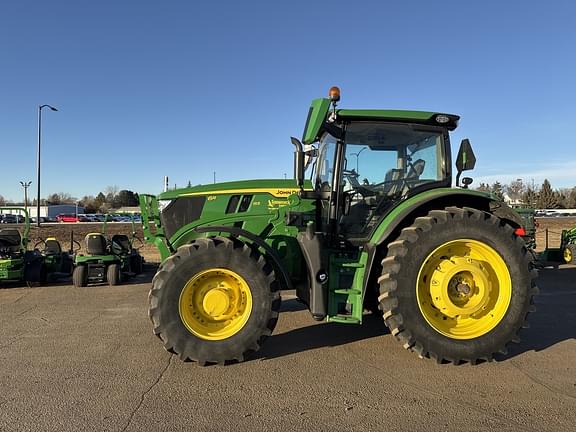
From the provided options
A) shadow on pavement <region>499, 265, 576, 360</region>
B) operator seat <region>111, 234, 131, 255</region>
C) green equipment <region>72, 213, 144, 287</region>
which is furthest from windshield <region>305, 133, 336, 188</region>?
operator seat <region>111, 234, 131, 255</region>

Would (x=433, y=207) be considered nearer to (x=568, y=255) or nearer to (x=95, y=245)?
(x=95, y=245)

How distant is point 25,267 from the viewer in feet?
30.3

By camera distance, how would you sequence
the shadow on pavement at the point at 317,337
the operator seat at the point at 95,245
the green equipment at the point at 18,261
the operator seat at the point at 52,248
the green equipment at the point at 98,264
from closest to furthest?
the shadow on pavement at the point at 317,337, the green equipment at the point at 18,261, the green equipment at the point at 98,264, the operator seat at the point at 95,245, the operator seat at the point at 52,248

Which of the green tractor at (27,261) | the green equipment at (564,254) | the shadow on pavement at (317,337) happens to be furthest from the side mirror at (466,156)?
the green equipment at (564,254)

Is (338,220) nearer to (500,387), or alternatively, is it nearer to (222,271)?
(222,271)

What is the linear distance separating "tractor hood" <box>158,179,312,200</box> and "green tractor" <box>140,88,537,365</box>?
0.01m

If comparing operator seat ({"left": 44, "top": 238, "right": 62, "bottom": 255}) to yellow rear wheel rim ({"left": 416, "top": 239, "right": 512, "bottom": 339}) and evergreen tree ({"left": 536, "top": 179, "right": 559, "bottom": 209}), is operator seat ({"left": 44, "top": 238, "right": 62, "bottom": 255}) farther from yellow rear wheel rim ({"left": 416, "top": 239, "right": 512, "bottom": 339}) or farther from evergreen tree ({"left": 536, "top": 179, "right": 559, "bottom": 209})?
evergreen tree ({"left": 536, "top": 179, "right": 559, "bottom": 209})

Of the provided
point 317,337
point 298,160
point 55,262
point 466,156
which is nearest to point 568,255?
point 466,156

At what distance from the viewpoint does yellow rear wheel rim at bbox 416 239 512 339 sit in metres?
4.41

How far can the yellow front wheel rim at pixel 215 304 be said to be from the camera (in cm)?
433

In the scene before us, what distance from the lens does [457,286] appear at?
4.48 metres

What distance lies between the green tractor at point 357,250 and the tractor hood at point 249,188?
0.04ft

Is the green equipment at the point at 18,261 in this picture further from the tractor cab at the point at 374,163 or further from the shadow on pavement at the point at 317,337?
the tractor cab at the point at 374,163

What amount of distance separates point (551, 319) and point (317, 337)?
339 cm
